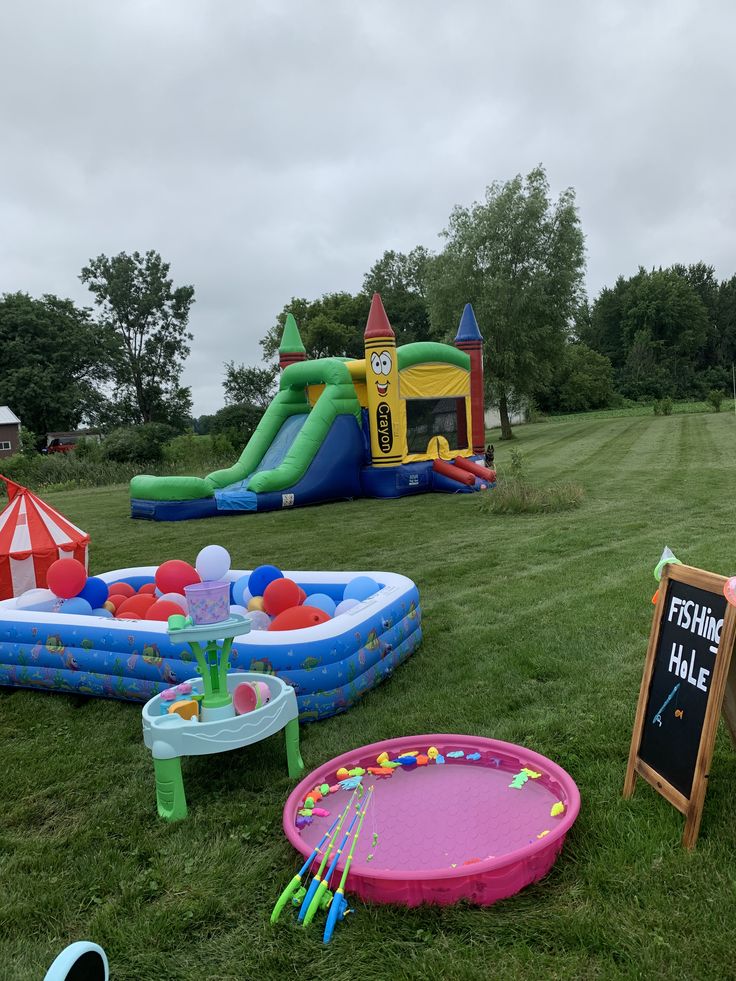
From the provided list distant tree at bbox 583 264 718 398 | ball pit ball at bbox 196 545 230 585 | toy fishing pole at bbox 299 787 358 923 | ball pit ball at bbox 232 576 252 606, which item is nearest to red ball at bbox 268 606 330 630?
ball pit ball at bbox 196 545 230 585

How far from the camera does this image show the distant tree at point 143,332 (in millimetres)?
39812

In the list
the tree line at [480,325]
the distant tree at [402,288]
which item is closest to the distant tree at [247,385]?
the tree line at [480,325]

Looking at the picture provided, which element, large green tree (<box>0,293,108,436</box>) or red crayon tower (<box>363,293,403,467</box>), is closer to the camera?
red crayon tower (<box>363,293,403,467</box>)

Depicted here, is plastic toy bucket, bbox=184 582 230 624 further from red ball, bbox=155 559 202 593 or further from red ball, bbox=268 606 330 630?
red ball, bbox=155 559 202 593

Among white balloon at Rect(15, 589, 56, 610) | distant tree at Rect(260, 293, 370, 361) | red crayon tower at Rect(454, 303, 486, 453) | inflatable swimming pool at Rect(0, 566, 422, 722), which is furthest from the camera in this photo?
distant tree at Rect(260, 293, 370, 361)

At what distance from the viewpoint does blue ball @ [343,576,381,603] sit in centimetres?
462

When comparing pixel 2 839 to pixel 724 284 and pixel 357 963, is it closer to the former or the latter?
pixel 357 963

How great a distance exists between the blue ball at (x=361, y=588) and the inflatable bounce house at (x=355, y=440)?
296 inches

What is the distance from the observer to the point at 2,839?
9.32 feet

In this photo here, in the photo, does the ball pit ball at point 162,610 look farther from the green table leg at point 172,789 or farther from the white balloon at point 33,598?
the green table leg at point 172,789

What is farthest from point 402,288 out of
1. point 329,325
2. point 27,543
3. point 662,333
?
point 27,543

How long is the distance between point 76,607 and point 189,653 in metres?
1.35

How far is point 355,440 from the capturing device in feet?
42.9

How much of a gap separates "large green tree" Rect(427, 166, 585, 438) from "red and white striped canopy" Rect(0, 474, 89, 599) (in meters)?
21.5
